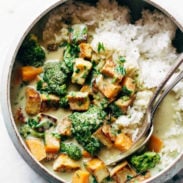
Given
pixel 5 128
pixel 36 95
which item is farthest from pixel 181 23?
pixel 5 128

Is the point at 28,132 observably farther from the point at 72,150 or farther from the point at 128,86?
the point at 128,86

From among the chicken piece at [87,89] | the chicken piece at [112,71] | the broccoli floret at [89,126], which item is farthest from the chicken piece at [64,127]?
the chicken piece at [112,71]

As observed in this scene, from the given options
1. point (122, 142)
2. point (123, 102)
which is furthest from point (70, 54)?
point (122, 142)

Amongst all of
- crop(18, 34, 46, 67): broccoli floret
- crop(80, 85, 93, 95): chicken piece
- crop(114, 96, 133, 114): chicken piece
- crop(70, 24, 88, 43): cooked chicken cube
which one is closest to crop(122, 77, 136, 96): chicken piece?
crop(114, 96, 133, 114): chicken piece

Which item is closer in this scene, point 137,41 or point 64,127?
point 64,127

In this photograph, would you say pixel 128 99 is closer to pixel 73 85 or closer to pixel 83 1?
pixel 73 85

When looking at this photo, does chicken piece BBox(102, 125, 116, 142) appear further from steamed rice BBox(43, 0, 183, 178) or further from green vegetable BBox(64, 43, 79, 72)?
green vegetable BBox(64, 43, 79, 72)
